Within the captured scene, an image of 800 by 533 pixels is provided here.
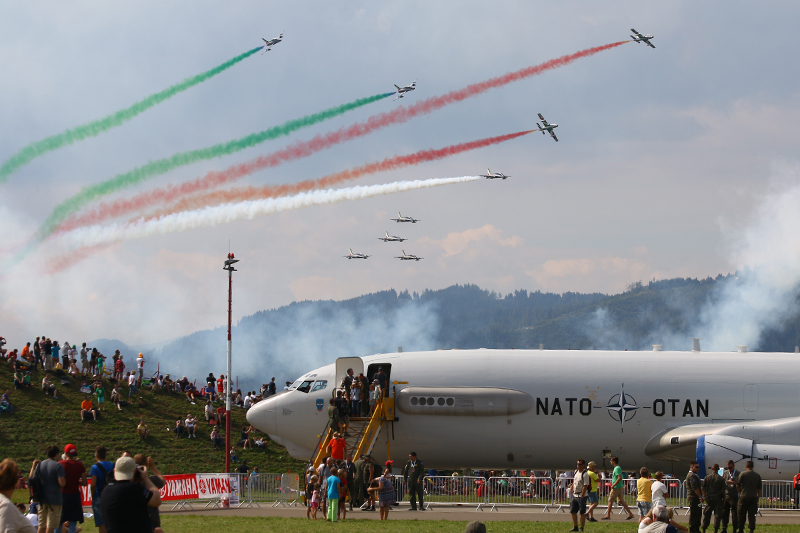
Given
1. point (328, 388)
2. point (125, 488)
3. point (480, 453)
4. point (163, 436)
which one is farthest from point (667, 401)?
point (163, 436)

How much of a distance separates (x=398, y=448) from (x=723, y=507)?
42.9 ft

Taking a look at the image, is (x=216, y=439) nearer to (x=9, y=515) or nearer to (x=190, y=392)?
(x=190, y=392)

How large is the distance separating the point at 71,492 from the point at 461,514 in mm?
13527

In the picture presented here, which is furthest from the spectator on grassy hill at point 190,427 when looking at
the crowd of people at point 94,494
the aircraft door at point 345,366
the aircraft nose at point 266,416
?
the crowd of people at point 94,494

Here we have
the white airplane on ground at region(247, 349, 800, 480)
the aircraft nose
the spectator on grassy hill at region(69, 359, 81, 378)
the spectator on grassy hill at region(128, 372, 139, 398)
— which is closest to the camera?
the white airplane on ground at region(247, 349, 800, 480)

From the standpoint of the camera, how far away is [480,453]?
32.1 m

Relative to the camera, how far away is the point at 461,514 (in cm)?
2617

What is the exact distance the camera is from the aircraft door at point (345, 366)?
108 feet

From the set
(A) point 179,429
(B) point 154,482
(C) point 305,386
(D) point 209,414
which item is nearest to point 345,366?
(C) point 305,386

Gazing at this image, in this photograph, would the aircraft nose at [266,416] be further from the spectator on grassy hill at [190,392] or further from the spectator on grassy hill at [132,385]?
the spectator on grassy hill at [190,392]

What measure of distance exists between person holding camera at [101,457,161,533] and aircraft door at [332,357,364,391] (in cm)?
2146

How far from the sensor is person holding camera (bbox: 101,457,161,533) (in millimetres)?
11016

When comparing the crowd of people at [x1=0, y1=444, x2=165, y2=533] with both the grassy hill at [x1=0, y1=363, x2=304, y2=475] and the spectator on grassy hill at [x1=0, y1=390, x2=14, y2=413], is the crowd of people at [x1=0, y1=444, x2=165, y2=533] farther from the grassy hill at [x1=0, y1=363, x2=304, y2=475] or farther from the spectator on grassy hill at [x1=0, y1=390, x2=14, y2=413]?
the spectator on grassy hill at [x1=0, y1=390, x2=14, y2=413]

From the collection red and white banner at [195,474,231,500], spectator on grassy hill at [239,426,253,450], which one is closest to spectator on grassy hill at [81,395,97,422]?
spectator on grassy hill at [239,426,253,450]
